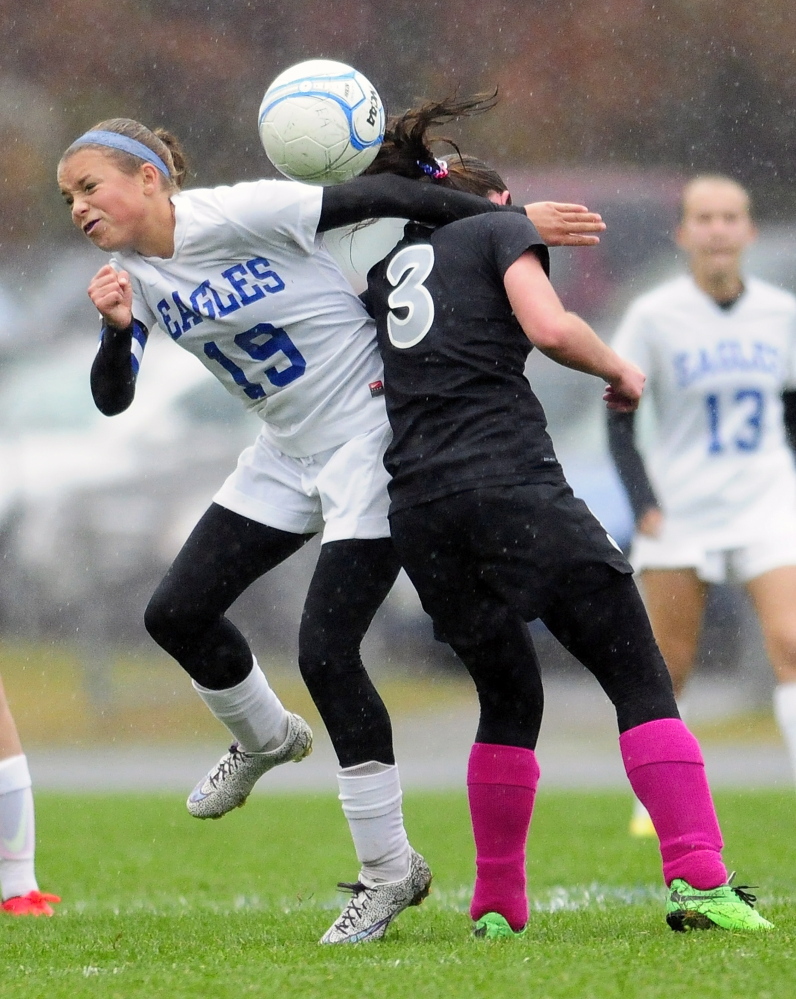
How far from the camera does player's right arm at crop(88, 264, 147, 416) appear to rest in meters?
3.62

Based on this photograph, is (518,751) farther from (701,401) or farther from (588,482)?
(588,482)

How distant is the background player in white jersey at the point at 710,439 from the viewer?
538 cm

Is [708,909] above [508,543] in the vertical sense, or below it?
below

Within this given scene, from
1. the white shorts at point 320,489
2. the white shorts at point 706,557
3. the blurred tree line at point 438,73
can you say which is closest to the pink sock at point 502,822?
the white shorts at point 320,489

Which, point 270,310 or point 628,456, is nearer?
point 270,310

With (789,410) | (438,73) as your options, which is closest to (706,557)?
(789,410)

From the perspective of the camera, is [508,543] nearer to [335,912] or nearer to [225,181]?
[335,912]

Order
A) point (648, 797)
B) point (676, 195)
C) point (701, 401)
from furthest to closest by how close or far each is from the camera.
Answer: point (676, 195) < point (701, 401) < point (648, 797)

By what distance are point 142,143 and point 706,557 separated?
7.76 feet

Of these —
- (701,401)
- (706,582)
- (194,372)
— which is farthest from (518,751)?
(194,372)

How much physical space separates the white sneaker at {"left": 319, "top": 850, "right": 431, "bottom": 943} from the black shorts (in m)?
0.54

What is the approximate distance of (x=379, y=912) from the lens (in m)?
3.61

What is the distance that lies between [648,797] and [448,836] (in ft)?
9.24

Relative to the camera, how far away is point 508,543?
338 centimetres
